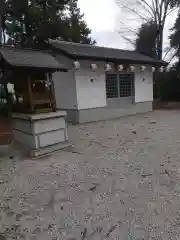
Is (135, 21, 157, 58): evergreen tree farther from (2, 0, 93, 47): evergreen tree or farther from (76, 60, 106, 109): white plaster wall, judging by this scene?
(76, 60, 106, 109): white plaster wall

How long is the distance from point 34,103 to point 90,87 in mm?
4847

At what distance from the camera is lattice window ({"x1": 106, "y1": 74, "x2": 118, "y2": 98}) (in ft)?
37.4

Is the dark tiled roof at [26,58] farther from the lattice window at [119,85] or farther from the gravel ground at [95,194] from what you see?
the lattice window at [119,85]

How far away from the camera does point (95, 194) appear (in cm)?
396

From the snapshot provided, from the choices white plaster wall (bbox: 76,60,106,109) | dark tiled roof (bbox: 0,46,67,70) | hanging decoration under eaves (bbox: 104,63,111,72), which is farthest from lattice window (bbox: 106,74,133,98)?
dark tiled roof (bbox: 0,46,67,70)

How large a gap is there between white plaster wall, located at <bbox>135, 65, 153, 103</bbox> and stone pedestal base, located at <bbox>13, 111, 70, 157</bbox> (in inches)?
283

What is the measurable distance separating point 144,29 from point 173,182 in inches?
699

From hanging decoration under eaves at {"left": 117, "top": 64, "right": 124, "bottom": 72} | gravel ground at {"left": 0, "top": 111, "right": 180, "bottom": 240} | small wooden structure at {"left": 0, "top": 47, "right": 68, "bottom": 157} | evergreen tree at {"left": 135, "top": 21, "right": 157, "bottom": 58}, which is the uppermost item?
evergreen tree at {"left": 135, "top": 21, "right": 157, "bottom": 58}

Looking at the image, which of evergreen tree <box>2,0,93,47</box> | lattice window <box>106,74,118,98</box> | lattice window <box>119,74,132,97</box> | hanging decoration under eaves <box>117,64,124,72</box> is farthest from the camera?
evergreen tree <box>2,0,93,47</box>

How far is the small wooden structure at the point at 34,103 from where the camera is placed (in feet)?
18.7

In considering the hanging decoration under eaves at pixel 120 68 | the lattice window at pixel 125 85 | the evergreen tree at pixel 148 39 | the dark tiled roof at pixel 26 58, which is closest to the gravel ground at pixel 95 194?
the dark tiled roof at pixel 26 58

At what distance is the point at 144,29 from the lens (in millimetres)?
19844

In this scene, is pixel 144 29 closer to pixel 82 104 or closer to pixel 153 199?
pixel 82 104

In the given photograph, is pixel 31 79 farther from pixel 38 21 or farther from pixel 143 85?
pixel 38 21
